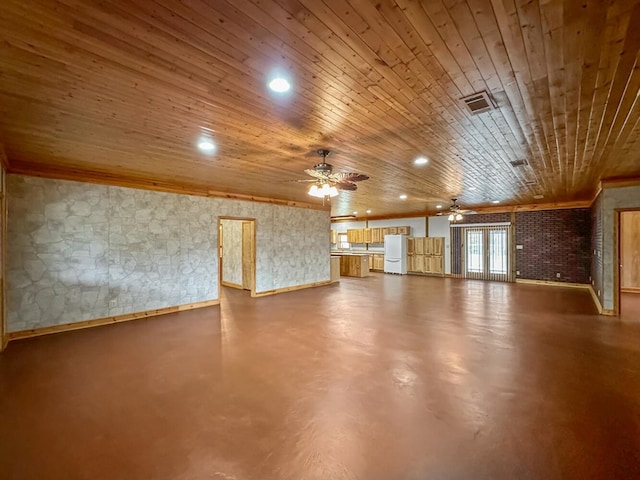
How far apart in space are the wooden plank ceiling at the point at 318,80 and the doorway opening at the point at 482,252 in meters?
6.60

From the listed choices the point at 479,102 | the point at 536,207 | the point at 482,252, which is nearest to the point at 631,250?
the point at 536,207

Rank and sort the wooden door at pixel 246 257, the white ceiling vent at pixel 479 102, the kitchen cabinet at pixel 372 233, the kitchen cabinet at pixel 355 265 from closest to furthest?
the white ceiling vent at pixel 479 102
the wooden door at pixel 246 257
the kitchen cabinet at pixel 355 265
the kitchen cabinet at pixel 372 233

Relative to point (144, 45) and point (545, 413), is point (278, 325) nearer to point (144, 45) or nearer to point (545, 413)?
point (545, 413)

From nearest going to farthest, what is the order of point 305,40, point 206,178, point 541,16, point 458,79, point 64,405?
1. point 541,16
2. point 305,40
3. point 458,79
4. point 64,405
5. point 206,178

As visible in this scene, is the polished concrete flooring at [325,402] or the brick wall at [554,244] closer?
the polished concrete flooring at [325,402]

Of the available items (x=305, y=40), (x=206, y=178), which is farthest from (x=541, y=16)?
(x=206, y=178)

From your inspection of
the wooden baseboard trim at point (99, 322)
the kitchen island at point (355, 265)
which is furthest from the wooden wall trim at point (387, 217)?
the wooden baseboard trim at point (99, 322)

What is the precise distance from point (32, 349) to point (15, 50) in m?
3.94

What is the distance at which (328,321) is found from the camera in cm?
544

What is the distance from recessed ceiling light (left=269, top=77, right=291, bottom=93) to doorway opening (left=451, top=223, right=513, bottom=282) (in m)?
10.5

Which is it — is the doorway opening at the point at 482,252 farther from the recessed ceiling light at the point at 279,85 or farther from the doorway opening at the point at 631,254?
the recessed ceiling light at the point at 279,85

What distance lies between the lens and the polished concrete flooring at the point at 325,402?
1972 millimetres

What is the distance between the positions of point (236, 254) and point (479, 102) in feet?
25.9

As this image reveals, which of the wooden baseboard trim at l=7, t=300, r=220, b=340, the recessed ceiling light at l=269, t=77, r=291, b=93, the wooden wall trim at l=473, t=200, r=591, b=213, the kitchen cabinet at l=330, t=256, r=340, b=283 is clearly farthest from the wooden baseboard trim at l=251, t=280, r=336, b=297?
the recessed ceiling light at l=269, t=77, r=291, b=93
